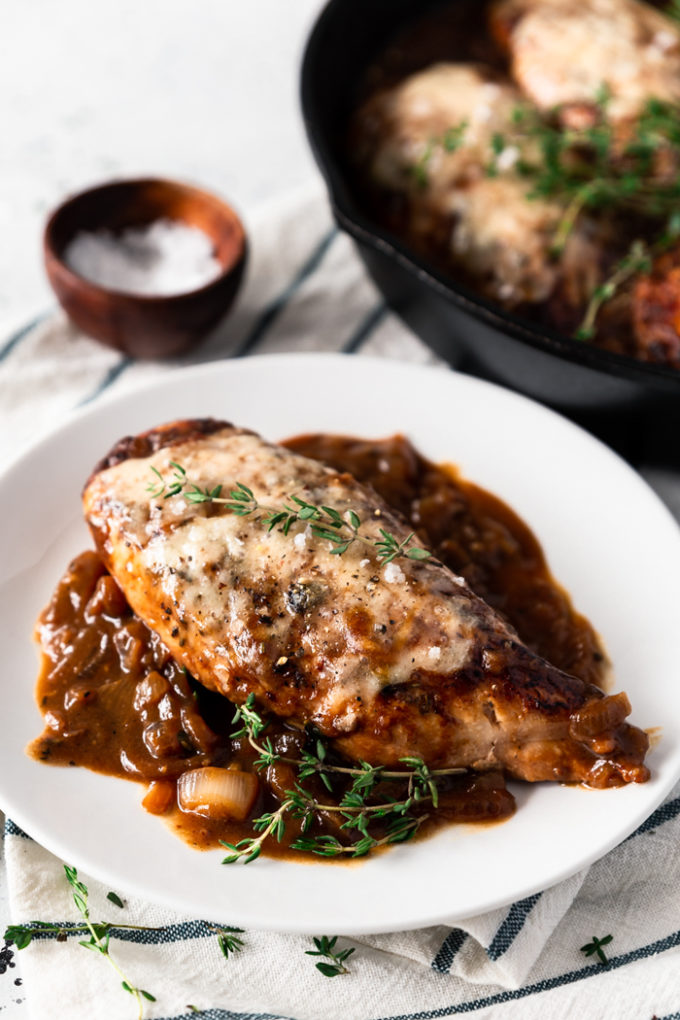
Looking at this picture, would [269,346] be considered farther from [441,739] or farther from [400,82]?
[441,739]

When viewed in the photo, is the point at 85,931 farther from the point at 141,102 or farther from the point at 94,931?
the point at 141,102

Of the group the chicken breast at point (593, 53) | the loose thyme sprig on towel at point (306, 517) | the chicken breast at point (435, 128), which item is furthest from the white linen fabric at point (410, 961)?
the chicken breast at point (593, 53)

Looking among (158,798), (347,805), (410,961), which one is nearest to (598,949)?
(410,961)

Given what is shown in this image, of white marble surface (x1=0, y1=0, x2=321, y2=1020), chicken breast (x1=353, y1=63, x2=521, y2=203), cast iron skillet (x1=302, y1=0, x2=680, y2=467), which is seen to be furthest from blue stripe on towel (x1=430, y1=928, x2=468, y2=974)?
white marble surface (x1=0, y1=0, x2=321, y2=1020)

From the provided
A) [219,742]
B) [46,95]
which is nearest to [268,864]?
[219,742]

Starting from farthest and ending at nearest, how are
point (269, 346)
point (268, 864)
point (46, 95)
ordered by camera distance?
point (46, 95)
point (269, 346)
point (268, 864)

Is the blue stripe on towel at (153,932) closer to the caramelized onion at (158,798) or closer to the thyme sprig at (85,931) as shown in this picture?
the thyme sprig at (85,931)
